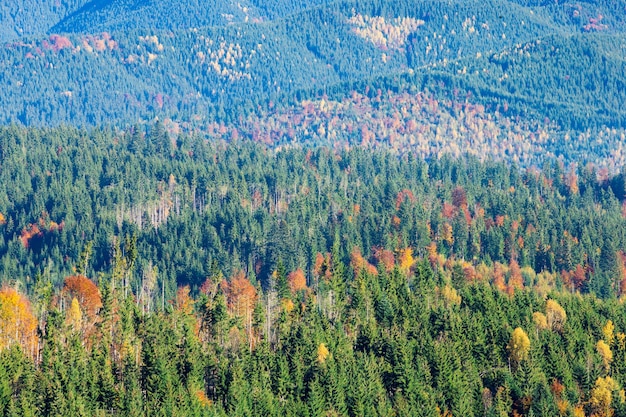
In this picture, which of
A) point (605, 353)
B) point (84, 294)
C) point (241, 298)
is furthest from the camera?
point (241, 298)

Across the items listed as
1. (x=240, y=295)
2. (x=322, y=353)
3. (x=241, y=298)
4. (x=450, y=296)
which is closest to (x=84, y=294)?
(x=241, y=298)

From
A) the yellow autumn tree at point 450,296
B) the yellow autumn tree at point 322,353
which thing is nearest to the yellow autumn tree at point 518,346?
the yellow autumn tree at point 450,296

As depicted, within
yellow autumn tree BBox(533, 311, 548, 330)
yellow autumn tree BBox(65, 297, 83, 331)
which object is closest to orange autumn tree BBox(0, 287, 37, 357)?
yellow autumn tree BBox(65, 297, 83, 331)

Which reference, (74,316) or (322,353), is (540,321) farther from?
(74,316)

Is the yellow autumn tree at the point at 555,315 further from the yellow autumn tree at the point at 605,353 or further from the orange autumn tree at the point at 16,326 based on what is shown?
the orange autumn tree at the point at 16,326

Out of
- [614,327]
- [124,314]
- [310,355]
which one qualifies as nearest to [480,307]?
[614,327]
